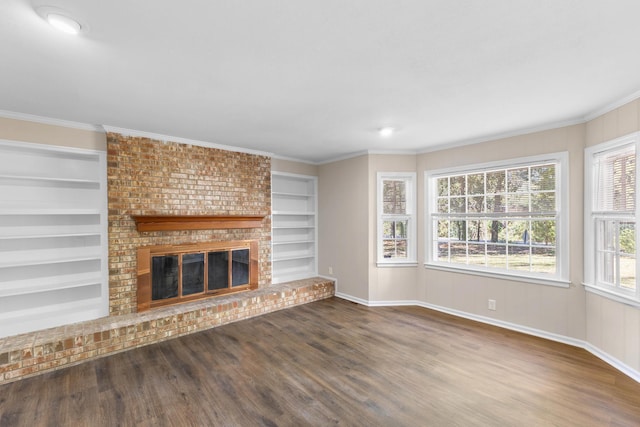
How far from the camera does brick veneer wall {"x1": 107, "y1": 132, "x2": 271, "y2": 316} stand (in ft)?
12.0

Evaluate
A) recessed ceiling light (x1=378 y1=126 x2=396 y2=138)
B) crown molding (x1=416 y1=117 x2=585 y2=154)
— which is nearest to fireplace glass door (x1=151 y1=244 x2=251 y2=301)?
recessed ceiling light (x1=378 y1=126 x2=396 y2=138)

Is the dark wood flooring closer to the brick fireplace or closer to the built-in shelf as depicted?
the brick fireplace

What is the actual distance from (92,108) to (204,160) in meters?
1.54

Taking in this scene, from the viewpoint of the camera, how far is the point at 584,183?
10.9ft

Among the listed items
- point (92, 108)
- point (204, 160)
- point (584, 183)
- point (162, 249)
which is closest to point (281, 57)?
point (92, 108)

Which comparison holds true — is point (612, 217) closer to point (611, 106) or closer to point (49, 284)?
point (611, 106)

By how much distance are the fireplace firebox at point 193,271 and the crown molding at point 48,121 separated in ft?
5.22

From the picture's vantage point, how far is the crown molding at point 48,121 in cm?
311

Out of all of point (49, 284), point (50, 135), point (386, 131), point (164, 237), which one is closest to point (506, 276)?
point (386, 131)

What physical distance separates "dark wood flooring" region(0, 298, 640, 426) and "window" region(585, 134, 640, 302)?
86 centimetres

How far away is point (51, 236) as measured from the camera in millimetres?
3271

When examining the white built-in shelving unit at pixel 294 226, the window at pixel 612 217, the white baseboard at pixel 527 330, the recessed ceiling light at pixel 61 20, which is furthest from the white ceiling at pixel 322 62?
the white baseboard at pixel 527 330

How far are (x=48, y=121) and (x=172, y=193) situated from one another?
1486 mm

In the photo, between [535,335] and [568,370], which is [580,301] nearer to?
[535,335]
